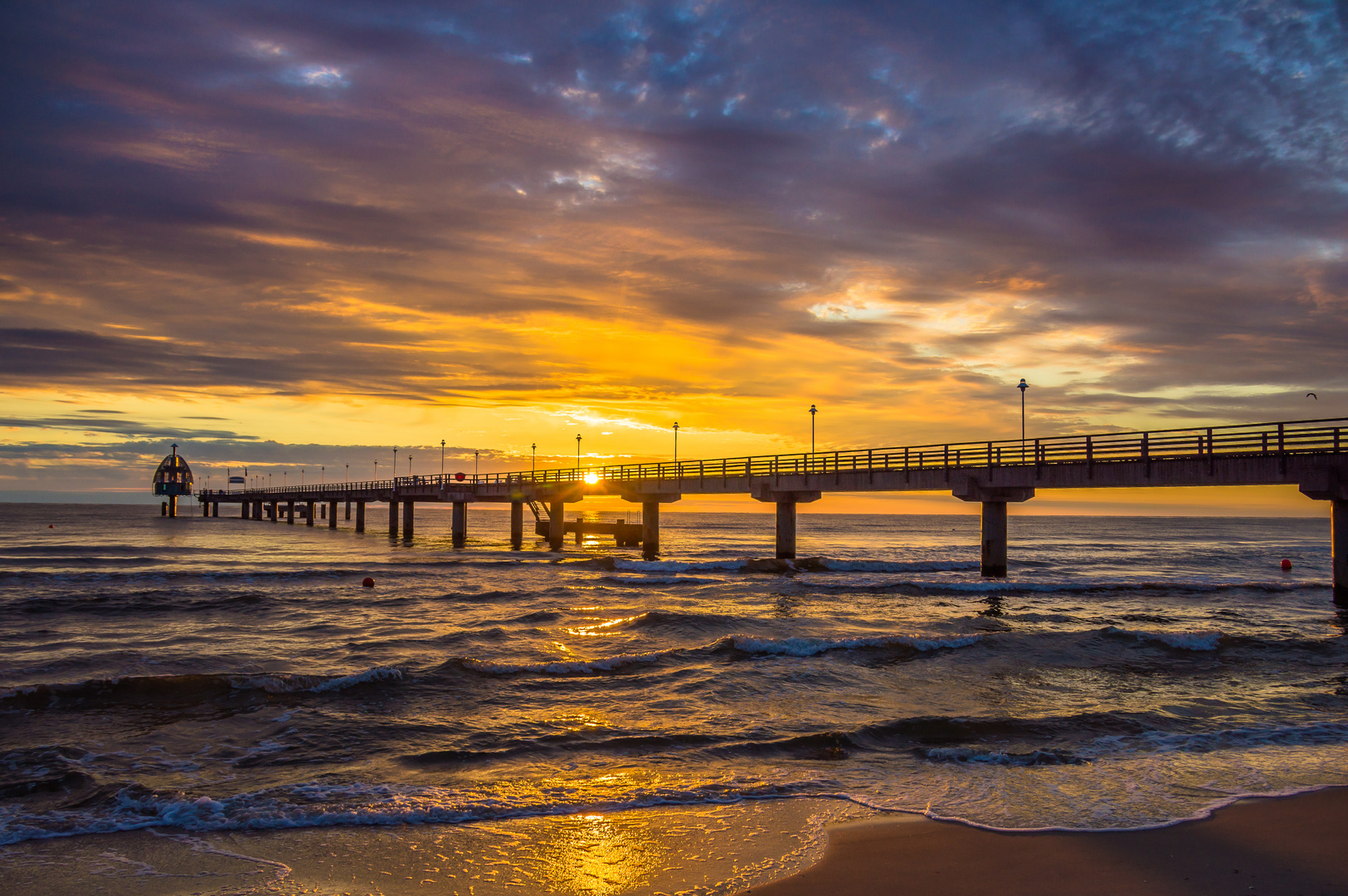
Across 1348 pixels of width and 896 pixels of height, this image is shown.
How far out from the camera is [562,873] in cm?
713

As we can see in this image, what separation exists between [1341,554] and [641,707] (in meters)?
27.6

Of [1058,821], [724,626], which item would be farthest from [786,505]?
[1058,821]

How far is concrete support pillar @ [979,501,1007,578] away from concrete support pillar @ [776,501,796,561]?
11.2m

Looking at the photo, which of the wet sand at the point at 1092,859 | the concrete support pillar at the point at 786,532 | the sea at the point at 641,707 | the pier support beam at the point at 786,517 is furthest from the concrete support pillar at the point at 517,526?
the wet sand at the point at 1092,859

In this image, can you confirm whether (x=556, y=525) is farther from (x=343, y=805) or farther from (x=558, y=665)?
(x=343, y=805)

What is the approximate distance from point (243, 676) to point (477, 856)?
10.2 metres

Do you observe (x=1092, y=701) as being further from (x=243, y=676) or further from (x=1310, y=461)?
(x=1310, y=461)

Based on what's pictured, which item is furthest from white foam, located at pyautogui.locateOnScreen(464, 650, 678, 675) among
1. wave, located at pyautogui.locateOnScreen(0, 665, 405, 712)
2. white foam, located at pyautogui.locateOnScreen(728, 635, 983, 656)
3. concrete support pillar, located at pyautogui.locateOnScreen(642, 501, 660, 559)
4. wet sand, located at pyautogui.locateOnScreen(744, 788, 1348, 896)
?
concrete support pillar, located at pyautogui.locateOnScreen(642, 501, 660, 559)

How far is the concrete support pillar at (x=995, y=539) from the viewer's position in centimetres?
3581

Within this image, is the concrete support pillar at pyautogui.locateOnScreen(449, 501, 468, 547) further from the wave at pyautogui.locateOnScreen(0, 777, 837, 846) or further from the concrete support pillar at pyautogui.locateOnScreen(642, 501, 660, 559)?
the wave at pyautogui.locateOnScreen(0, 777, 837, 846)

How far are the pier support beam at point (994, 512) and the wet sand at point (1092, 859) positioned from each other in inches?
1085

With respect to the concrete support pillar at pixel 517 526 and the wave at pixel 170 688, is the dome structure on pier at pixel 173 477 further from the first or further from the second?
the wave at pixel 170 688

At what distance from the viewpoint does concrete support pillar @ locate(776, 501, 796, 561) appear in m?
44.7

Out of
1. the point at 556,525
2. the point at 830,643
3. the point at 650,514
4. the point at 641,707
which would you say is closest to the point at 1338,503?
the point at 830,643
